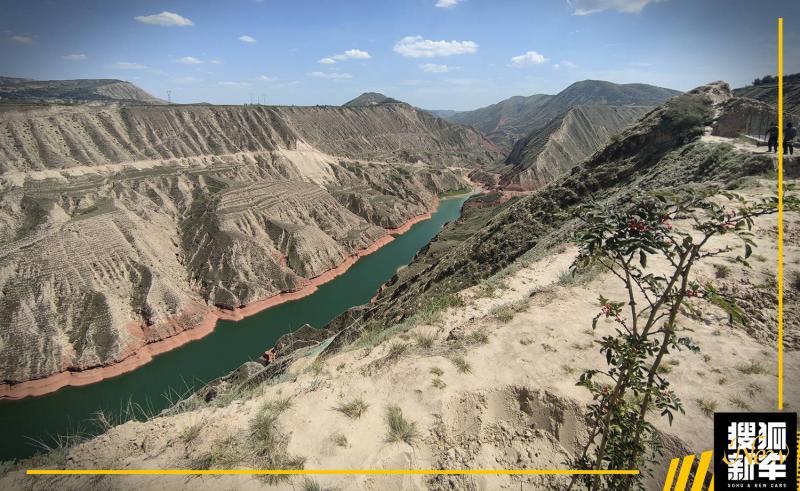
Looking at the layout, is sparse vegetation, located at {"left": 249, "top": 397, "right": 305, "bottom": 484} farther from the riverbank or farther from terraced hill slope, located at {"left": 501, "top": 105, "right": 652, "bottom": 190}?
terraced hill slope, located at {"left": 501, "top": 105, "right": 652, "bottom": 190}

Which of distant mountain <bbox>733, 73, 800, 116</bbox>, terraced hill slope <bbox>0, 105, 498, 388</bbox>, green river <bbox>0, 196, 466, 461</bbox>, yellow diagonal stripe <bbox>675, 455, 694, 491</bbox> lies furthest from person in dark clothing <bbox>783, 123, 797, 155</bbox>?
terraced hill slope <bbox>0, 105, 498, 388</bbox>

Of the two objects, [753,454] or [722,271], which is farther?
[722,271]

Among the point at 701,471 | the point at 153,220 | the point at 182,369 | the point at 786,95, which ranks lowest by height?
the point at 182,369

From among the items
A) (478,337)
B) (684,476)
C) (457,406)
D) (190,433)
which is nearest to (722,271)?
(478,337)

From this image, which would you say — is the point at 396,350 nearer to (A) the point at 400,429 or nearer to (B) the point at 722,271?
(A) the point at 400,429

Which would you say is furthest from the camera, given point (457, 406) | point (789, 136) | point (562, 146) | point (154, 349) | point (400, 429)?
point (562, 146)

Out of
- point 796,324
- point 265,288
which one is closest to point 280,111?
point 265,288

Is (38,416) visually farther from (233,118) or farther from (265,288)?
(233,118)
